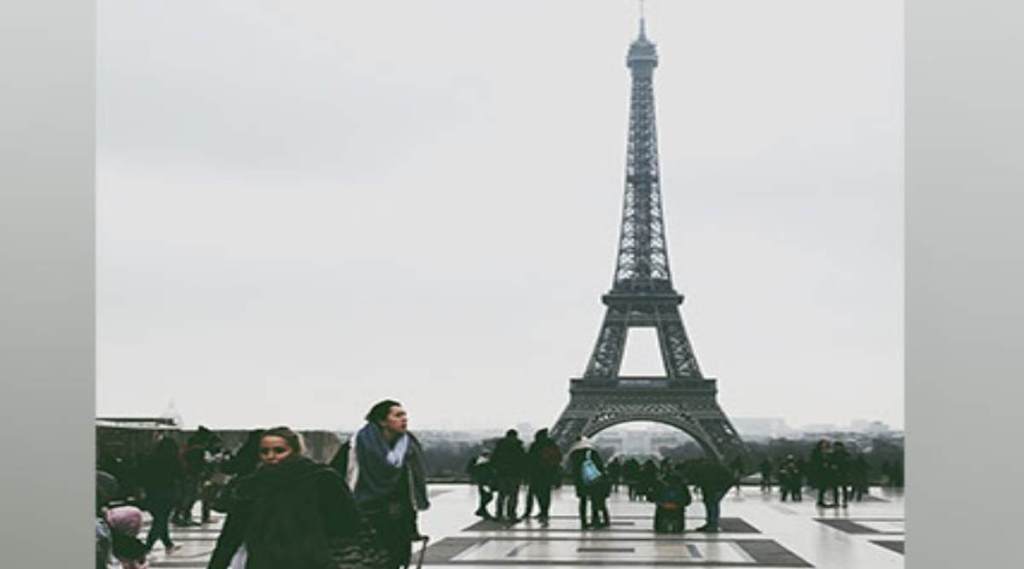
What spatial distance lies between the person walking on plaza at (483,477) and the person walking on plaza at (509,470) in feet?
0.16

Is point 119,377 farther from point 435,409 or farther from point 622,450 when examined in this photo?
point 622,450

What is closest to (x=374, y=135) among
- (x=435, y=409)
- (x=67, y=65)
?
(x=435, y=409)

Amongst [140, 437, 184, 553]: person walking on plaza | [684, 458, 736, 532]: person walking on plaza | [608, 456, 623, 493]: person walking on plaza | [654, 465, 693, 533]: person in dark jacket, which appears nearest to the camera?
[654, 465, 693, 533]: person in dark jacket

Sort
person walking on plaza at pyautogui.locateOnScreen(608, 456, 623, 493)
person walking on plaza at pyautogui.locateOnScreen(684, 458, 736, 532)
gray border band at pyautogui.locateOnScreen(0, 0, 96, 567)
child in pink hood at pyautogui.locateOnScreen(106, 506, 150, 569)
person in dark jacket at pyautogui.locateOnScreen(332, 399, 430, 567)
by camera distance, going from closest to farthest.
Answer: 1. gray border band at pyautogui.locateOnScreen(0, 0, 96, 567)
2. child in pink hood at pyautogui.locateOnScreen(106, 506, 150, 569)
3. person in dark jacket at pyautogui.locateOnScreen(332, 399, 430, 567)
4. person walking on plaza at pyautogui.locateOnScreen(684, 458, 736, 532)
5. person walking on plaza at pyautogui.locateOnScreen(608, 456, 623, 493)

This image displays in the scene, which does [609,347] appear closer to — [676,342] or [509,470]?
[676,342]

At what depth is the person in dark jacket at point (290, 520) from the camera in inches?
305

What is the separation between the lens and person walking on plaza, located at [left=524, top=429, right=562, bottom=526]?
9.77 m

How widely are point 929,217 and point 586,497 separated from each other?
11.2 ft

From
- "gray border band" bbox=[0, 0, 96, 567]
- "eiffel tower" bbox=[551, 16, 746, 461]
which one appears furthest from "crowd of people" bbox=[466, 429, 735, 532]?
"gray border band" bbox=[0, 0, 96, 567]

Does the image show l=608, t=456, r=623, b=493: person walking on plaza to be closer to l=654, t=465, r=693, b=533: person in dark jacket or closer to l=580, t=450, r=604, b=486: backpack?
l=580, t=450, r=604, b=486: backpack

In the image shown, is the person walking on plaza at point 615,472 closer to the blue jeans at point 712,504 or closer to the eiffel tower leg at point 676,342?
the blue jeans at point 712,504

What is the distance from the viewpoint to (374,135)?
9.88 meters

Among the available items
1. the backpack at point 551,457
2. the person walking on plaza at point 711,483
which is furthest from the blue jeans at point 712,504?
the backpack at point 551,457

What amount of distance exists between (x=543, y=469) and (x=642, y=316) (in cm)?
116
